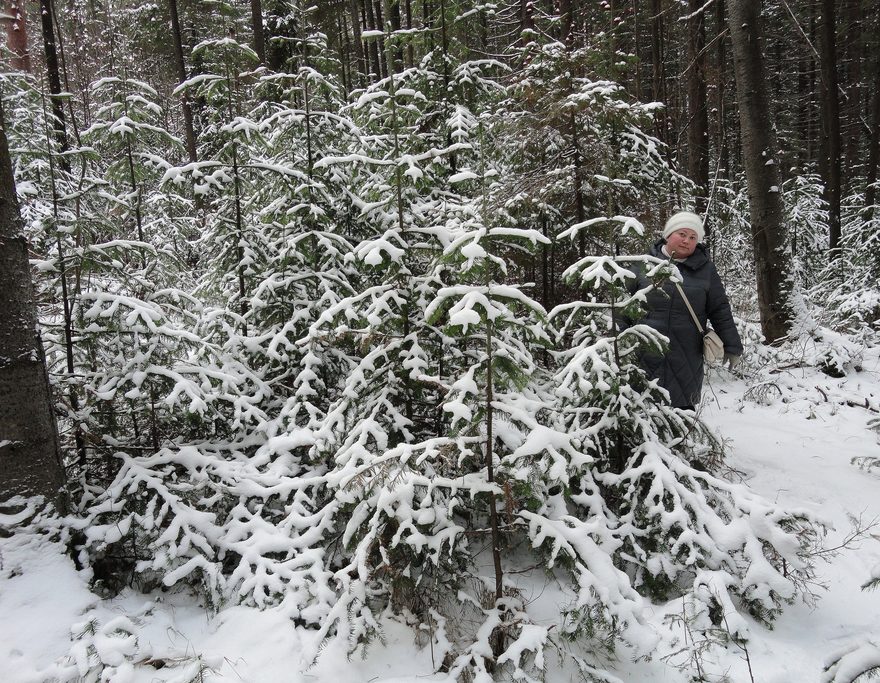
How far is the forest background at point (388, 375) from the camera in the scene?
292 cm

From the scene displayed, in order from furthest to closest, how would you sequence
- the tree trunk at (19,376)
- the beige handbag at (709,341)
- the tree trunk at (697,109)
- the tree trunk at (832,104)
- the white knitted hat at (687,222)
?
1. the tree trunk at (832,104)
2. the tree trunk at (697,109)
3. the beige handbag at (709,341)
4. the white knitted hat at (687,222)
5. the tree trunk at (19,376)

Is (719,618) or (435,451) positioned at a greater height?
(435,451)

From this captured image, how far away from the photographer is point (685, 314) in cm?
414

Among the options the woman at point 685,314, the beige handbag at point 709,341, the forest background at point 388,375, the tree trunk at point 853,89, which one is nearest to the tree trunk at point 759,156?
the forest background at point 388,375

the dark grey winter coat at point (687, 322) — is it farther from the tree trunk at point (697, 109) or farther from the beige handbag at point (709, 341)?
the tree trunk at point (697, 109)

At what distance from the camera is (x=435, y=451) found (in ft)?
9.34

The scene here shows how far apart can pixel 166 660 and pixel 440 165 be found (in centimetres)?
407

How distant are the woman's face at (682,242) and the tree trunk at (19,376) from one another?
4.69 meters

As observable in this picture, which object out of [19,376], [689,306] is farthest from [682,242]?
[19,376]

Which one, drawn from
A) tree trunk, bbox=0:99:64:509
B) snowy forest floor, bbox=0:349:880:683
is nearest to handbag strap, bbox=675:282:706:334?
snowy forest floor, bbox=0:349:880:683

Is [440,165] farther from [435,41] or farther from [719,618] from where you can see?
[719,618]

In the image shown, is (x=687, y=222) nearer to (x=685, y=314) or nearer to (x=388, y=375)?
(x=685, y=314)

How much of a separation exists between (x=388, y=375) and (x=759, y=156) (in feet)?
20.2

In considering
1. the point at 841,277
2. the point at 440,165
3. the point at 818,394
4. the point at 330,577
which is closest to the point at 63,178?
the point at 440,165
